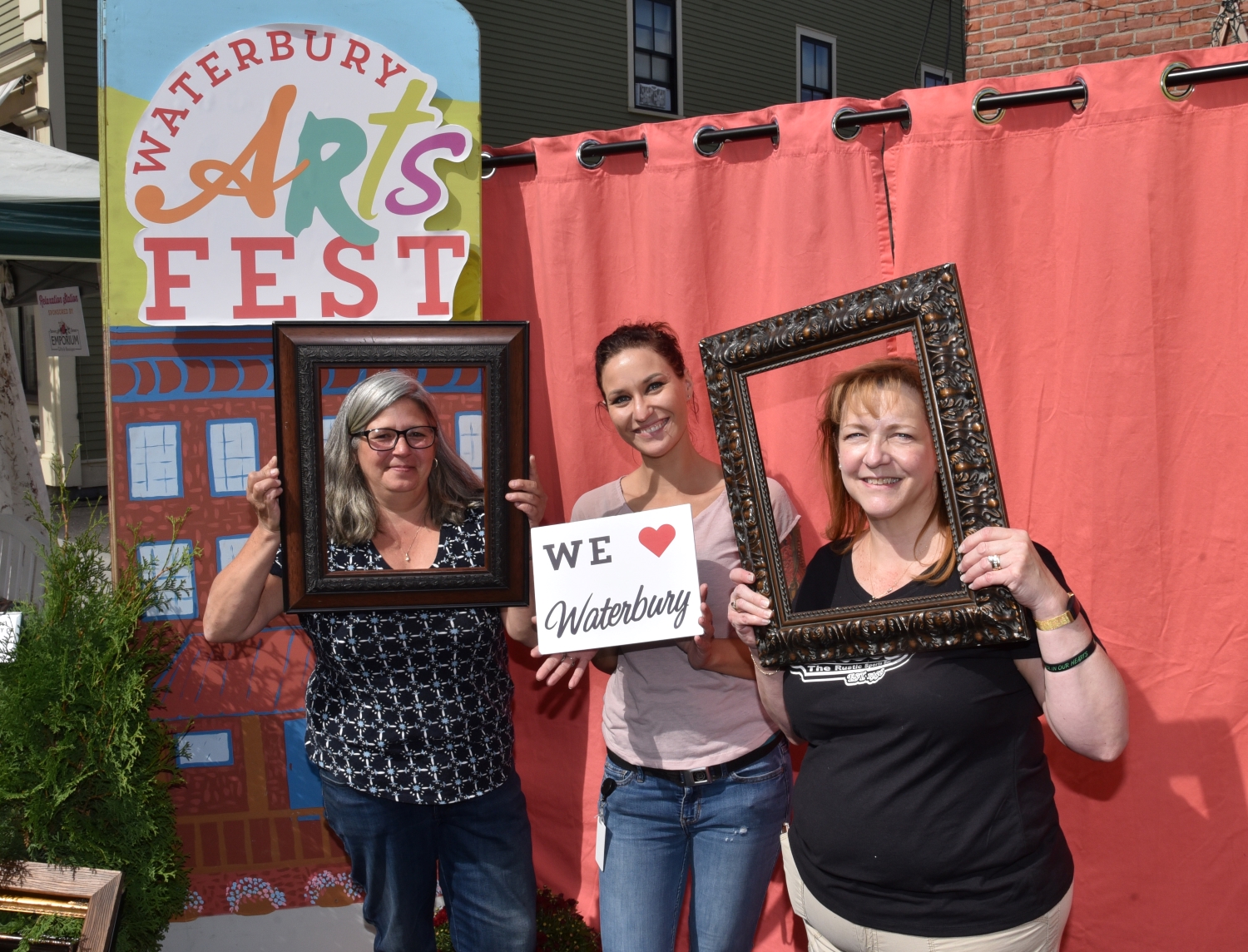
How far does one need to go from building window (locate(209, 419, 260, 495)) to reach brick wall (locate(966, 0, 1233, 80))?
3.56 meters

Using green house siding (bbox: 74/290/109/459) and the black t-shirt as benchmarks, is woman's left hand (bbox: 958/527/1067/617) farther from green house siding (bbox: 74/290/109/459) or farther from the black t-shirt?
green house siding (bbox: 74/290/109/459)

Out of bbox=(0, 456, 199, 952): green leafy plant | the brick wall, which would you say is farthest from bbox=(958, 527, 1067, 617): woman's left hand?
the brick wall

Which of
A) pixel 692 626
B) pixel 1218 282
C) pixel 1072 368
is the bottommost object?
pixel 692 626

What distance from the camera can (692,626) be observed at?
5.97 feet

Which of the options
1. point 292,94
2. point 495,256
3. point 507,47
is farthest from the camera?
point 507,47

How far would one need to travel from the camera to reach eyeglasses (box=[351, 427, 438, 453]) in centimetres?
193

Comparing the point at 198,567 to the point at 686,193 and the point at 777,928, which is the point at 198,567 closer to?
the point at 686,193

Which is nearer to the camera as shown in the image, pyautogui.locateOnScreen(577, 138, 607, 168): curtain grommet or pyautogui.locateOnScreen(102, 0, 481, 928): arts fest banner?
pyautogui.locateOnScreen(102, 0, 481, 928): arts fest banner

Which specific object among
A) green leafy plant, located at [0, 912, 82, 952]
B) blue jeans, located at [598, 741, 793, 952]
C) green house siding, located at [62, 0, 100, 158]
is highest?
green house siding, located at [62, 0, 100, 158]

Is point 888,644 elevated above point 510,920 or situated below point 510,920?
above

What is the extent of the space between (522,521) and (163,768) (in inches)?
46.0

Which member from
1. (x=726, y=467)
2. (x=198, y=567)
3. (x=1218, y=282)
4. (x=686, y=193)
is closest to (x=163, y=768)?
(x=198, y=567)

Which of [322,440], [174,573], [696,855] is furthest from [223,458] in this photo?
[696,855]

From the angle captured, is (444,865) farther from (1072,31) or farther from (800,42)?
(800,42)
